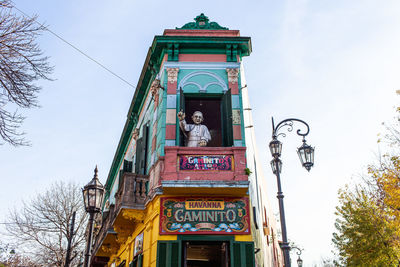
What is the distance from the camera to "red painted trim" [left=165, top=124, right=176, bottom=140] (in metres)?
10.5

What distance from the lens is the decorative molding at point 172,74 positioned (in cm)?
1141

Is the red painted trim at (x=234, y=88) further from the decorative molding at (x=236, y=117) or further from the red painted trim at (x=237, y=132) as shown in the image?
the red painted trim at (x=237, y=132)

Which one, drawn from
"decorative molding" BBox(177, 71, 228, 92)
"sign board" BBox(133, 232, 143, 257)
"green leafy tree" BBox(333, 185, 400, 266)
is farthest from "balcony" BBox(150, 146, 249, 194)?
"green leafy tree" BBox(333, 185, 400, 266)

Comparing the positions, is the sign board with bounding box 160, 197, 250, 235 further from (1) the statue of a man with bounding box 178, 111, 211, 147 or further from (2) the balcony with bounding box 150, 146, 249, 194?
(1) the statue of a man with bounding box 178, 111, 211, 147

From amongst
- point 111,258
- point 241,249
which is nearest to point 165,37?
point 241,249

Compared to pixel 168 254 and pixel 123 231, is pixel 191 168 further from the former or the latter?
pixel 123 231

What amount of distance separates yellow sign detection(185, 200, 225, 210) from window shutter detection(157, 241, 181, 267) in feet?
3.41

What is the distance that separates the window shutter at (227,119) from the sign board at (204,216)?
6.13ft

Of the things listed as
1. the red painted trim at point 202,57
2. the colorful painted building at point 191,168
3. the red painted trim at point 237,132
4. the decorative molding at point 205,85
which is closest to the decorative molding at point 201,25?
the colorful painted building at point 191,168

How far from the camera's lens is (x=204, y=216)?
9.46 m

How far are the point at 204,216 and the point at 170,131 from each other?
2786 mm

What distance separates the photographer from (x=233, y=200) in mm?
9703

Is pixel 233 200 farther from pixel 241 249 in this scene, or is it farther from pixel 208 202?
pixel 241 249

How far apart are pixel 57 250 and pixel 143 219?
17.9 meters
